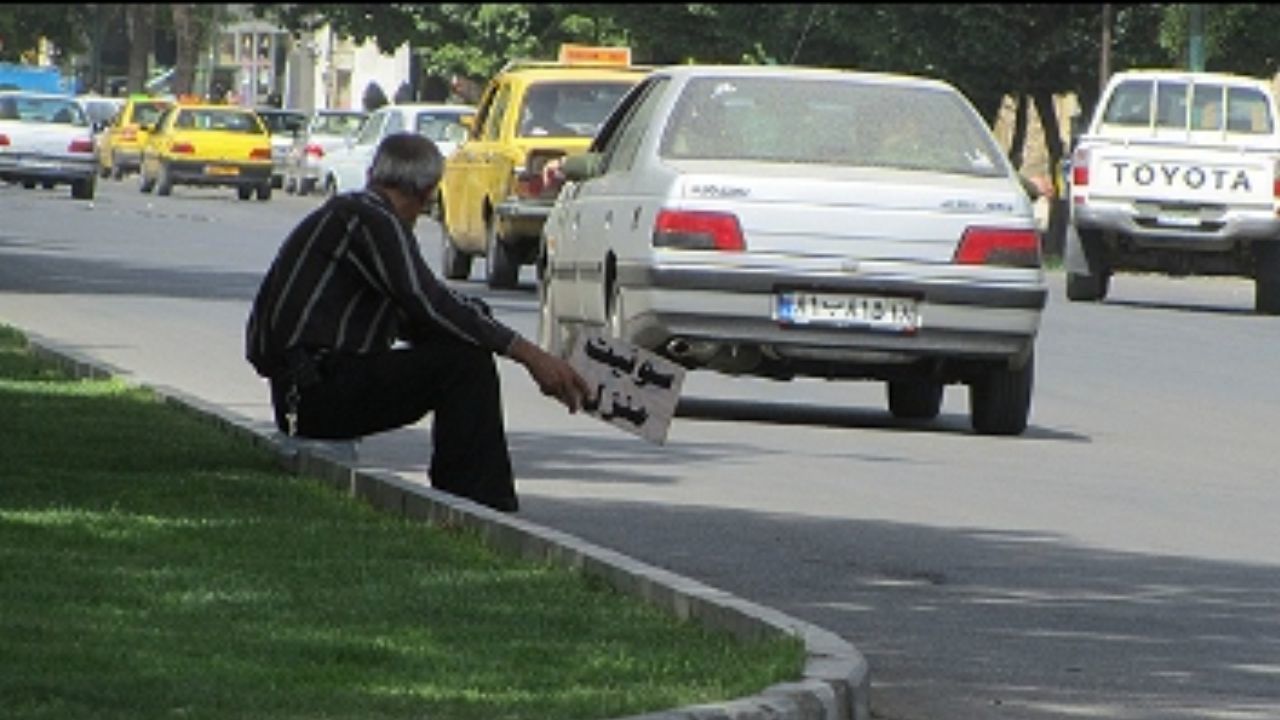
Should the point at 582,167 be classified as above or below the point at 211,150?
above

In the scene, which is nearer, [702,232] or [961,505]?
[961,505]

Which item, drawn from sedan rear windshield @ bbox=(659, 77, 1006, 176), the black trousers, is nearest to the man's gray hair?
the black trousers

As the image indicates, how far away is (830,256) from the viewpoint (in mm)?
16688

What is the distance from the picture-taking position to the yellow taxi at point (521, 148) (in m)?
29.2

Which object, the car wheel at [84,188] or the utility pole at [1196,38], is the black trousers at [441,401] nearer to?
the utility pole at [1196,38]

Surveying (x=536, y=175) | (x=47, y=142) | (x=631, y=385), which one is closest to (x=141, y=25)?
(x=631, y=385)

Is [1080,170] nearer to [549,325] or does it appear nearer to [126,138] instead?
[549,325]

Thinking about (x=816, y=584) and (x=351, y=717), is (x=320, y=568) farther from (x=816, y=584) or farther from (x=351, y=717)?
(x=351, y=717)

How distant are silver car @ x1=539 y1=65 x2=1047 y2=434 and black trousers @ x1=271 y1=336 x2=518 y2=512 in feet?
14.1

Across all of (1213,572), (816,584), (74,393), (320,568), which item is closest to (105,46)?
(320,568)

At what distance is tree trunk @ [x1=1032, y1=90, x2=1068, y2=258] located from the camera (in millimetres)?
46531

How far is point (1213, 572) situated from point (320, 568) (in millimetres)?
3248

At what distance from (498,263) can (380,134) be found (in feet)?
80.8

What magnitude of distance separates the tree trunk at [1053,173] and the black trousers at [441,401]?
33.3 meters
